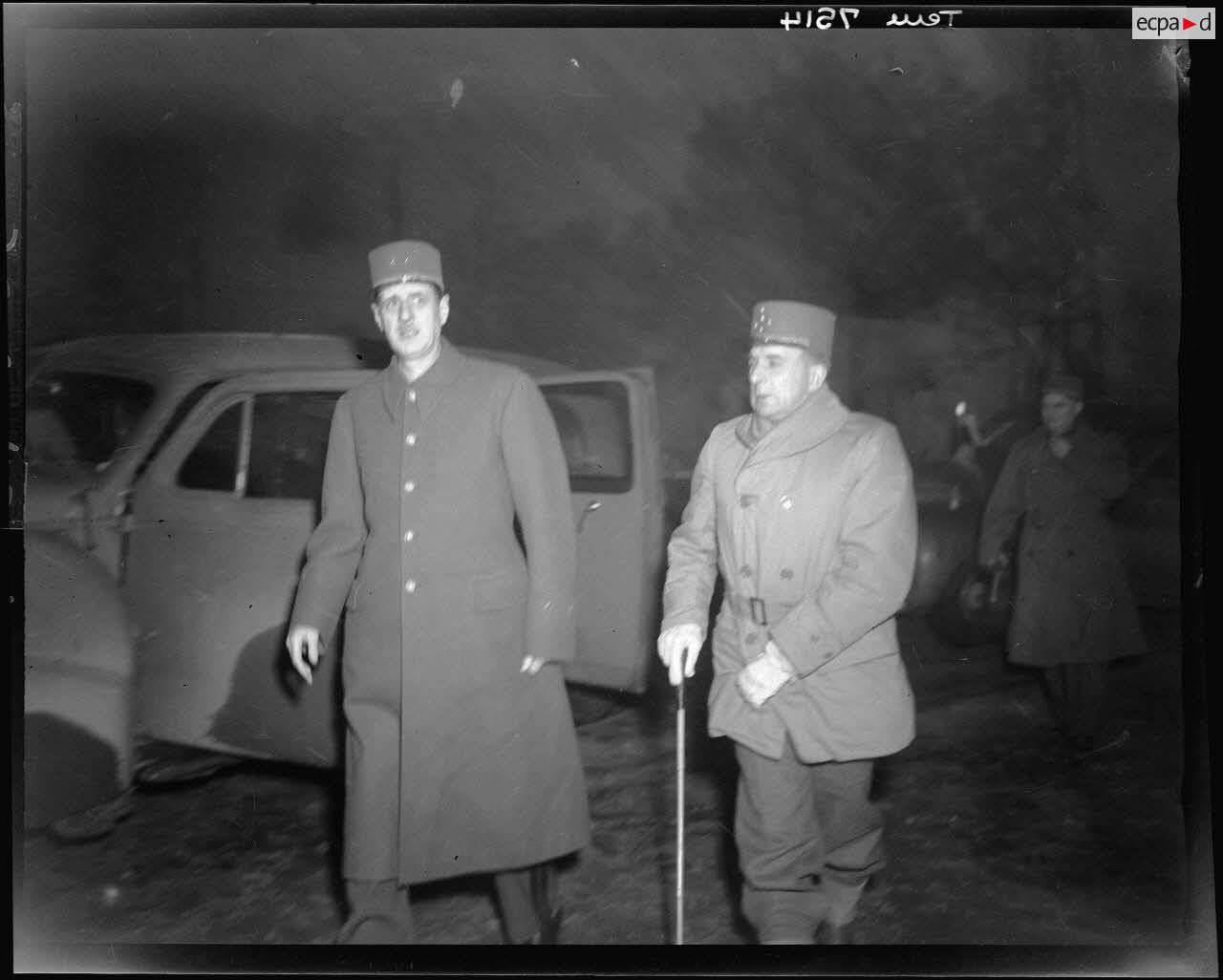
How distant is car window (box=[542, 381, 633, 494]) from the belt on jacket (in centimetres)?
106

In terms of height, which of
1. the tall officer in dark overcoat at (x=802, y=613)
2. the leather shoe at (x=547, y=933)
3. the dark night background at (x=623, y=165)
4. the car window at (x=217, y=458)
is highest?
the dark night background at (x=623, y=165)

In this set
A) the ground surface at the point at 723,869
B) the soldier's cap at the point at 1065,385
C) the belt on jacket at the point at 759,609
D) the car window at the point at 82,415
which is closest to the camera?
the belt on jacket at the point at 759,609

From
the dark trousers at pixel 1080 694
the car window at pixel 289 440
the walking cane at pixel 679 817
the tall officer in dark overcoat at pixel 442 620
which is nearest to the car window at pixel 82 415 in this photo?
the car window at pixel 289 440

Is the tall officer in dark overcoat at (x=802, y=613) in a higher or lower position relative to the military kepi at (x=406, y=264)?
lower

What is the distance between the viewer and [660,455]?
376cm

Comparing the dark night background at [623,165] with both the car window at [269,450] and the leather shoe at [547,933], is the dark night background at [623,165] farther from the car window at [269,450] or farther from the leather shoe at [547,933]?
the leather shoe at [547,933]

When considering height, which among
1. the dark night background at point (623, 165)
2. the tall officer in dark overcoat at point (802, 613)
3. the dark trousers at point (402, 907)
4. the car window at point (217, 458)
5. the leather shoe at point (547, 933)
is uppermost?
the dark night background at point (623, 165)

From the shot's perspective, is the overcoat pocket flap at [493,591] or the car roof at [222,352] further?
the car roof at [222,352]

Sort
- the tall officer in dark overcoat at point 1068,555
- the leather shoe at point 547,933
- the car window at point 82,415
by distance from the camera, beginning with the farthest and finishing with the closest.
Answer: the tall officer in dark overcoat at point 1068,555 < the car window at point 82,415 < the leather shoe at point 547,933

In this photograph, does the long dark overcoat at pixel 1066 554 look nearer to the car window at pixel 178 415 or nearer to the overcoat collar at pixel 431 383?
the overcoat collar at pixel 431 383

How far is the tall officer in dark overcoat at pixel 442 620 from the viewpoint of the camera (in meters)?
2.82

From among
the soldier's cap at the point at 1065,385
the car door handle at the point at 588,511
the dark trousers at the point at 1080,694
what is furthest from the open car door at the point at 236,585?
the dark trousers at the point at 1080,694

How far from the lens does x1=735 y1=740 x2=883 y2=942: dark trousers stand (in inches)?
107

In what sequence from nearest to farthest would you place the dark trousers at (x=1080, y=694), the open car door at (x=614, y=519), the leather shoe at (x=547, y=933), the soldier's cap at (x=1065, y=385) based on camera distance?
the leather shoe at (x=547, y=933) < the soldier's cap at (x=1065, y=385) < the open car door at (x=614, y=519) < the dark trousers at (x=1080, y=694)
